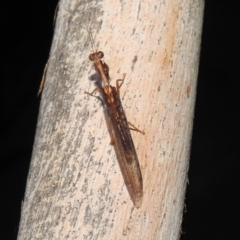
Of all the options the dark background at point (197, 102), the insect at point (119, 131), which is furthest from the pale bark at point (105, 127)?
the dark background at point (197, 102)

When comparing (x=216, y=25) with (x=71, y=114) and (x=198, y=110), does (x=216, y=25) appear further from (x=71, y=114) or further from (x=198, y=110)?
(x=71, y=114)

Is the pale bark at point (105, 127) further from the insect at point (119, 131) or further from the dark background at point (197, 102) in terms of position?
the dark background at point (197, 102)

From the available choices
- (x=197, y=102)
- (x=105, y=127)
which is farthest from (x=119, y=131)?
(x=197, y=102)

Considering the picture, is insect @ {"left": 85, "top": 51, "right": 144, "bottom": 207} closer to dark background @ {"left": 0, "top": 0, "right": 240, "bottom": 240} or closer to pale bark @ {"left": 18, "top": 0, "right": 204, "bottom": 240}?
pale bark @ {"left": 18, "top": 0, "right": 204, "bottom": 240}

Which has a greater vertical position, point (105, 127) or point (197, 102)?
point (197, 102)

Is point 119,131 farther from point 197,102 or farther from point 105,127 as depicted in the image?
point 197,102

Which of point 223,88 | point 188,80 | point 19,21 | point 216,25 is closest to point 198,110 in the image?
point 223,88
